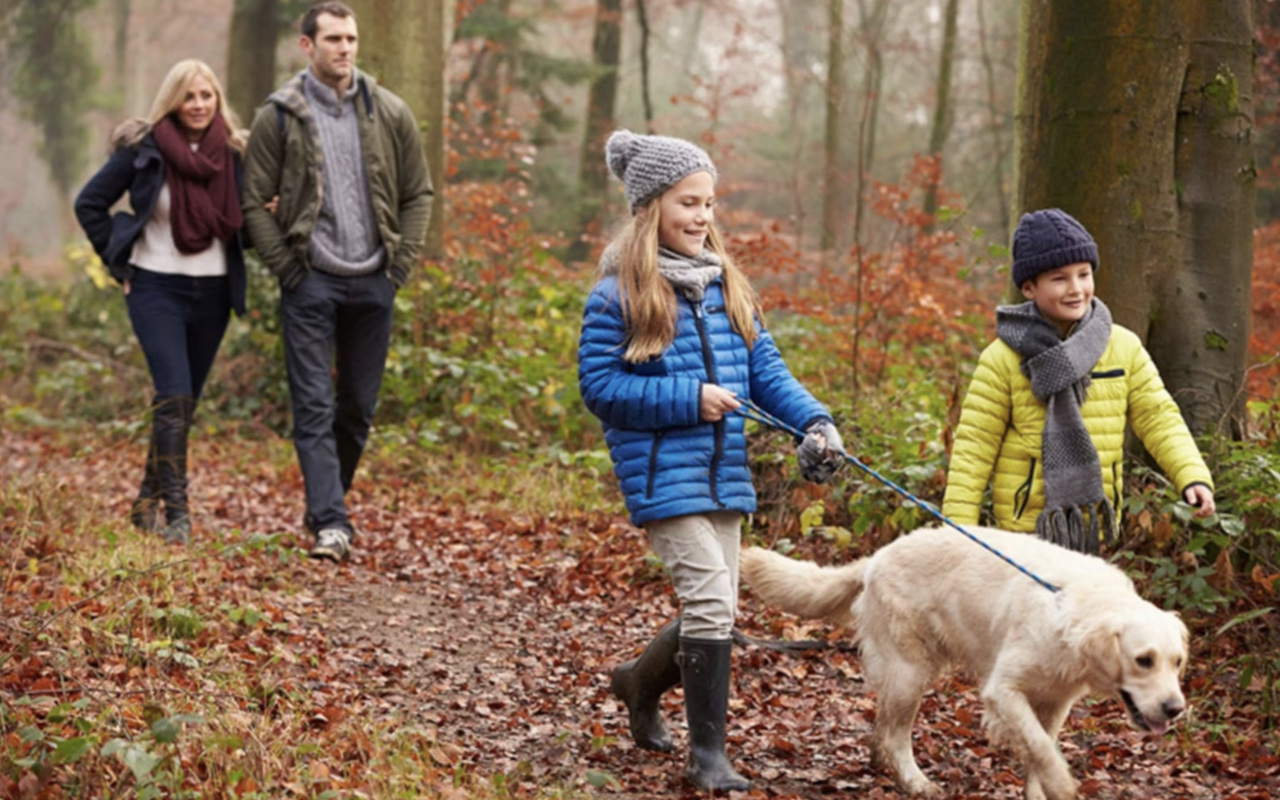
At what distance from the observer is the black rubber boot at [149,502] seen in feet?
24.5

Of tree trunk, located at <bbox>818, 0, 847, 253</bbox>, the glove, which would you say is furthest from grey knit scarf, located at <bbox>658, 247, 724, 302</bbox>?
tree trunk, located at <bbox>818, 0, 847, 253</bbox>

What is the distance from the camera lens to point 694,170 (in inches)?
182

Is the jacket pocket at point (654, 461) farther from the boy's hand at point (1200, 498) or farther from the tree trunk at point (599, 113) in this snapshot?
the tree trunk at point (599, 113)

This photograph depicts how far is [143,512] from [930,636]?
4.80m

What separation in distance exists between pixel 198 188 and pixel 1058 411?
16.2 ft

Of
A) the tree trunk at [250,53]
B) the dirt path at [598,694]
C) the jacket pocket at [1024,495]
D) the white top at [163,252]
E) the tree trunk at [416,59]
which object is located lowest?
the dirt path at [598,694]

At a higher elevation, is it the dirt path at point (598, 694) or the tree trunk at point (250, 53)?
the tree trunk at point (250, 53)

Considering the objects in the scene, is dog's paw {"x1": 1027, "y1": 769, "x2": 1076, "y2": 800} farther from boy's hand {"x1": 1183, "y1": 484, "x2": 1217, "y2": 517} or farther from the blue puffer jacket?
the blue puffer jacket

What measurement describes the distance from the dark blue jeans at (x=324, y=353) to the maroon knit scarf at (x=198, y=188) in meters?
0.54

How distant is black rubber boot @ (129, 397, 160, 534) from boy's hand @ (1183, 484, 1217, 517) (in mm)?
5261

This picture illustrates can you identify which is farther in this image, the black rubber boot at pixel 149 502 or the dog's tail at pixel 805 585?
the black rubber boot at pixel 149 502

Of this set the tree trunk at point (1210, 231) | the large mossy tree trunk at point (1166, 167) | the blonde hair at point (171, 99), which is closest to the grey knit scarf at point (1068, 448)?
the large mossy tree trunk at point (1166, 167)

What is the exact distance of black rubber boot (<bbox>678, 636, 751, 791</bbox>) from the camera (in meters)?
4.48

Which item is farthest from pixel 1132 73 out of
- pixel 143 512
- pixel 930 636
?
pixel 143 512
